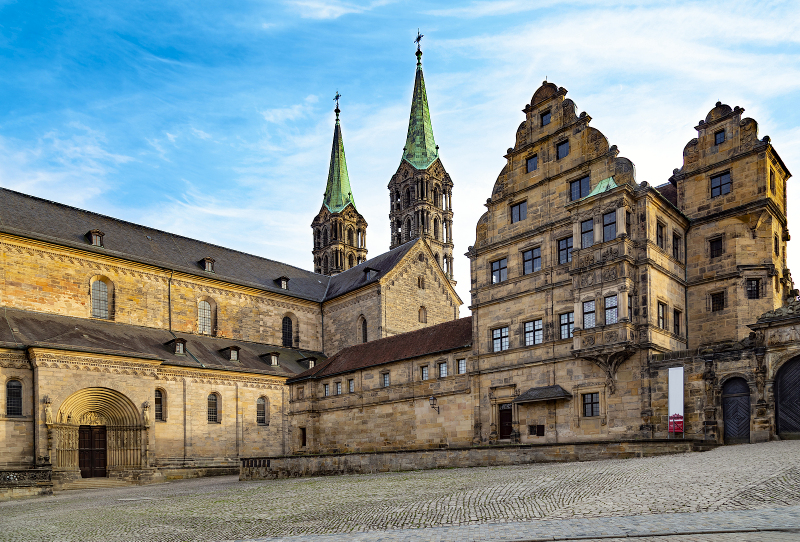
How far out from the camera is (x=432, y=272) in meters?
56.4

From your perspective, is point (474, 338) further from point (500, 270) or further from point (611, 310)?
point (611, 310)

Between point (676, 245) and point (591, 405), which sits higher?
point (676, 245)

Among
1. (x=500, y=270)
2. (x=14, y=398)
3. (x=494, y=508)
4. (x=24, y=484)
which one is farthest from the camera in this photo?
(x=14, y=398)

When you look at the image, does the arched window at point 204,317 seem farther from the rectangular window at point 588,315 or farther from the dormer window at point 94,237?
the rectangular window at point 588,315

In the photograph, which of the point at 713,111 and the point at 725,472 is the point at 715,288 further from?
the point at 725,472

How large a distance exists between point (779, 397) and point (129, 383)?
31879 mm

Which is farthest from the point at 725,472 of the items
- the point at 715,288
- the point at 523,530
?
the point at 715,288

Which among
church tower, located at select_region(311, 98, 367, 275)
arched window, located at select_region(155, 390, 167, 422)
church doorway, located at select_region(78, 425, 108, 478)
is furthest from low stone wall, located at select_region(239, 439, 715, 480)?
church tower, located at select_region(311, 98, 367, 275)

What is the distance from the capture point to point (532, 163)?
33.1m

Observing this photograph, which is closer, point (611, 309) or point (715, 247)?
point (611, 309)

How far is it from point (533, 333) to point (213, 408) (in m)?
22.6

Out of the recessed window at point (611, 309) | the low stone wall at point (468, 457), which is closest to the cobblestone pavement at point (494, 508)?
the low stone wall at point (468, 457)

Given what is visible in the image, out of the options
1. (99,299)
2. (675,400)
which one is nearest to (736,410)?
(675,400)

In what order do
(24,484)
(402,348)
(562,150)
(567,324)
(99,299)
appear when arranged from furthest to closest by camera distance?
(99,299)
(402,348)
(562,150)
(567,324)
(24,484)
